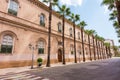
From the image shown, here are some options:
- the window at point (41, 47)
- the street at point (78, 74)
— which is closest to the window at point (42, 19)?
the window at point (41, 47)

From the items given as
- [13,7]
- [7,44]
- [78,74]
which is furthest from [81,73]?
[13,7]

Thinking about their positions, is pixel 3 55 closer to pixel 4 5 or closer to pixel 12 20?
pixel 12 20

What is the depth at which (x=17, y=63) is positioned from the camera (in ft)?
55.4

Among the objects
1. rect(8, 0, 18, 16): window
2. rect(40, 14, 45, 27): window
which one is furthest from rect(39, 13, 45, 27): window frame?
rect(8, 0, 18, 16): window

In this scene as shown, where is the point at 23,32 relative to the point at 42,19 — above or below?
below

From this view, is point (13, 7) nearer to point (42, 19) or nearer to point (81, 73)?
point (42, 19)

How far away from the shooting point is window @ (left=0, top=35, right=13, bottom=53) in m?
15.4

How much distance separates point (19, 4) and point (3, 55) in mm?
8335

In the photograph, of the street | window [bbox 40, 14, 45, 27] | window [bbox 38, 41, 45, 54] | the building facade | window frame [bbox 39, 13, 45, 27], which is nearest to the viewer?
the street

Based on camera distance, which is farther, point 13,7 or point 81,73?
point 13,7

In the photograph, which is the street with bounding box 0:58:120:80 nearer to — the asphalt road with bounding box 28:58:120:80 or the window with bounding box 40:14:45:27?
the asphalt road with bounding box 28:58:120:80

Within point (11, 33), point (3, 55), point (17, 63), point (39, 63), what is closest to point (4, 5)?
point (11, 33)

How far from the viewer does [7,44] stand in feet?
52.2

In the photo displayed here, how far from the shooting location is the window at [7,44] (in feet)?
50.4
